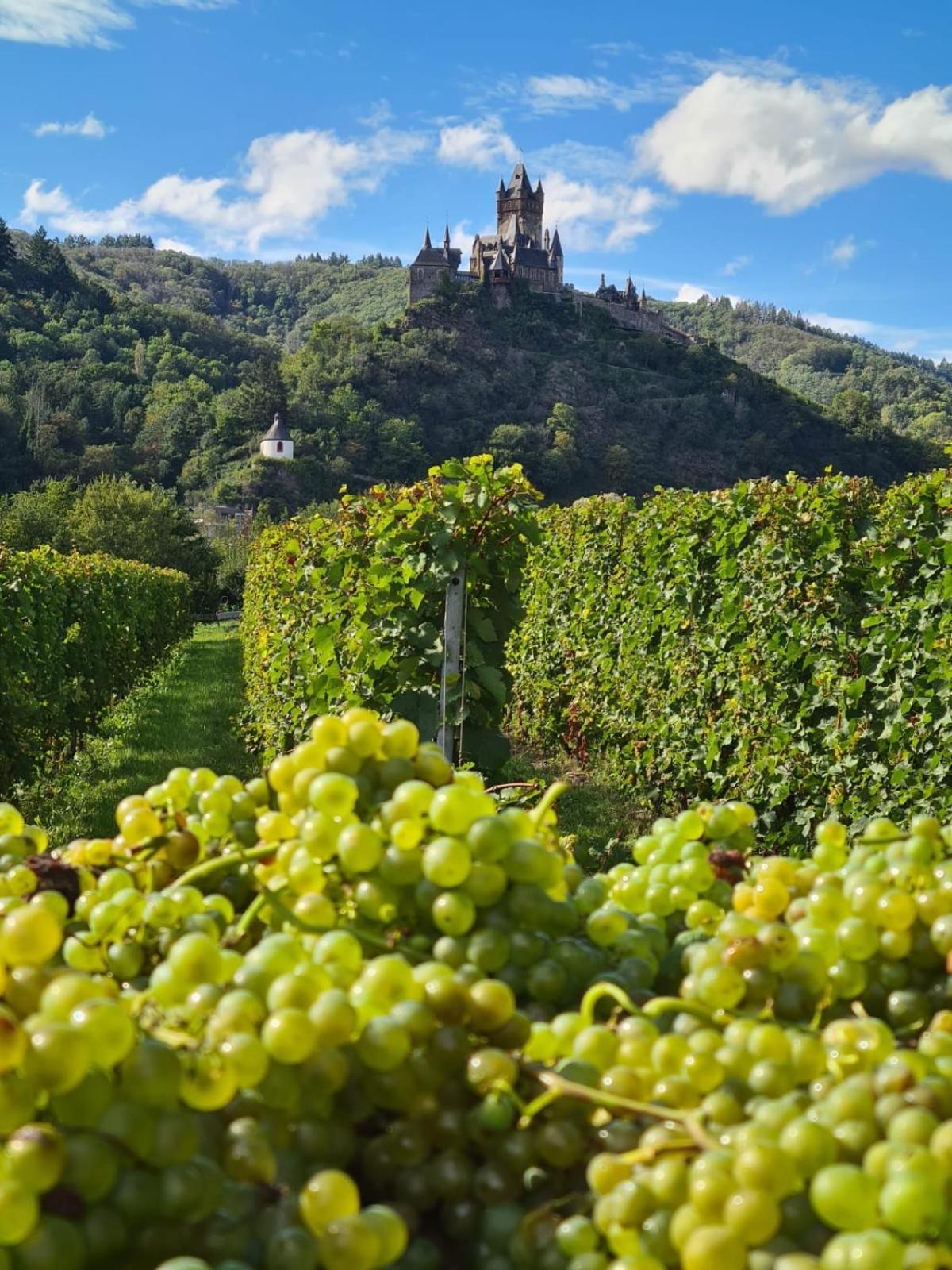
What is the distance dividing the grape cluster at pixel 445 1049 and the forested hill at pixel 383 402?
256 feet

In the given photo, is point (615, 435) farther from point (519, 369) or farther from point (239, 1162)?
point (239, 1162)

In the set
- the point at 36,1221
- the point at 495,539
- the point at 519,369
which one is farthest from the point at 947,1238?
the point at 519,369

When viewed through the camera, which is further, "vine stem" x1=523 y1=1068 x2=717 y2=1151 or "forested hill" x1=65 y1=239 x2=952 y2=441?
"forested hill" x1=65 y1=239 x2=952 y2=441

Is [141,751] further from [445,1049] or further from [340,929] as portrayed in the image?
[445,1049]

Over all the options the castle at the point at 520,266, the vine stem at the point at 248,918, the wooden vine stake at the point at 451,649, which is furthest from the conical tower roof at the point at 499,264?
the vine stem at the point at 248,918

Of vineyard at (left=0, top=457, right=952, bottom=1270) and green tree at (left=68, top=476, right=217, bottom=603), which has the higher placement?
green tree at (left=68, top=476, right=217, bottom=603)

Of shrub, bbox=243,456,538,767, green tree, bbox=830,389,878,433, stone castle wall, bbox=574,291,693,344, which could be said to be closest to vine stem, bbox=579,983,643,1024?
shrub, bbox=243,456,538,767

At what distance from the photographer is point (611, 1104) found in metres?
0.86

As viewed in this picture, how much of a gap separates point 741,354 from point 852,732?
176357mm

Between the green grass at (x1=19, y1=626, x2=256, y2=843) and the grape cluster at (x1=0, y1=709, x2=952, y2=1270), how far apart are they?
8122 mm

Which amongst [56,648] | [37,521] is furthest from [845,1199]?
[37,521]

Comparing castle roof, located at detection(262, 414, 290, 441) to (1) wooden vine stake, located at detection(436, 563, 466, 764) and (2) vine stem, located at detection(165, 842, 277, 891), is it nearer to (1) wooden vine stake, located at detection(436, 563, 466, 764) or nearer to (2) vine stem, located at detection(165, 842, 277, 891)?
(1) wooden vine stake, located at detection(436, 563, 466, 764)

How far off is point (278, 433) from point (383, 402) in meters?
12.8

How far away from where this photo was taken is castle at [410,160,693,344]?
115 meters
